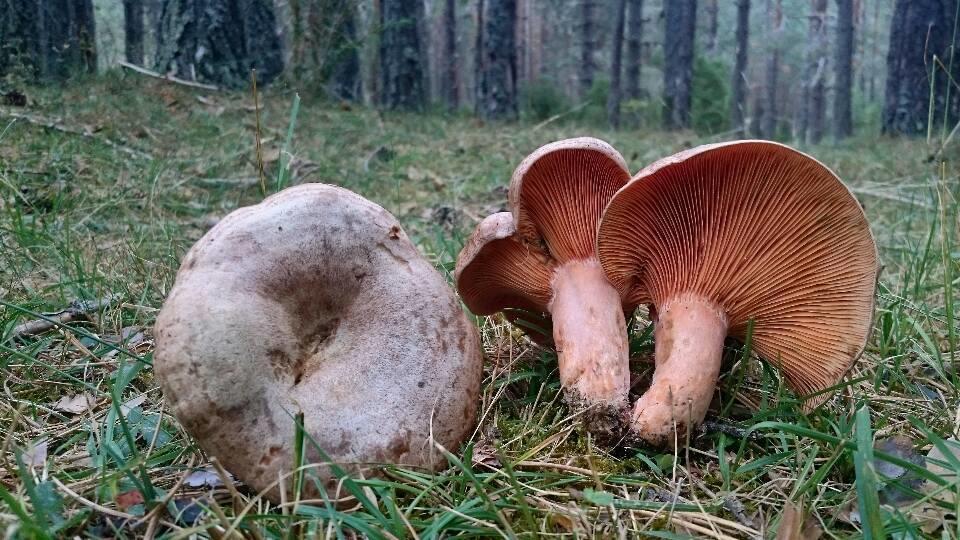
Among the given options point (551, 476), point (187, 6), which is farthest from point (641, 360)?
point (187, 6)

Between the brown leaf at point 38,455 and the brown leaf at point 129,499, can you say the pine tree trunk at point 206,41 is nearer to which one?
the brown leaf at point 38,455

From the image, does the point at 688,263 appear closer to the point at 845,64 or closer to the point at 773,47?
the point at 845,64

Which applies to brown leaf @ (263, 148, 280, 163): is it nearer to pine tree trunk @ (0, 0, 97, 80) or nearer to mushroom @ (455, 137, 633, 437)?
pine tree trunk @ (0, 0, 97, 80)

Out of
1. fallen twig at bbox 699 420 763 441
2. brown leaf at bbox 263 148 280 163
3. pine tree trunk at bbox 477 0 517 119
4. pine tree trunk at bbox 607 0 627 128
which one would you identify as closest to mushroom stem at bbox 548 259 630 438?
fallen twig at bbox 699 420 763 441

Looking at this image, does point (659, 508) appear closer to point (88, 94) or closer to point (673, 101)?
point (88, 94)

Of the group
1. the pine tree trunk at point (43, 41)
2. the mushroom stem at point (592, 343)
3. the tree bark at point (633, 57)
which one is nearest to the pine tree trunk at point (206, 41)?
the pine tree trunk at point (43, 41)

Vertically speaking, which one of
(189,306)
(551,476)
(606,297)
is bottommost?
(551,476)
